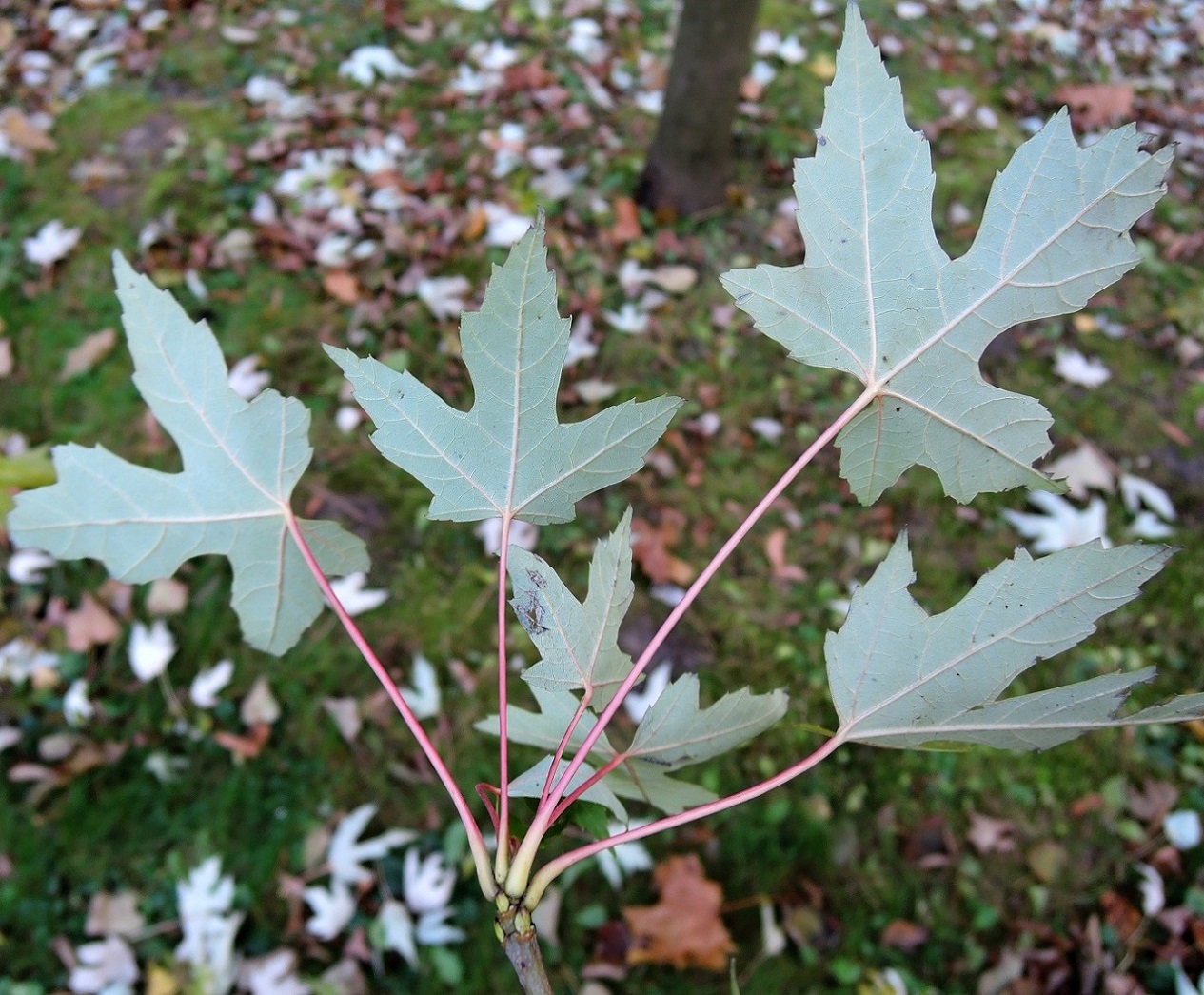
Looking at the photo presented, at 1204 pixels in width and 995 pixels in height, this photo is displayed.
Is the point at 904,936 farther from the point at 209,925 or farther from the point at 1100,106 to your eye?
the point at 1100,106

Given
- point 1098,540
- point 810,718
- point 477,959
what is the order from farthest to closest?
point 810,718 < point 477,959 < point 1098,540

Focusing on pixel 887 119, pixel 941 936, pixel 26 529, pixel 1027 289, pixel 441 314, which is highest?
pixel 887 119

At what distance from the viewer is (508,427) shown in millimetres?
922

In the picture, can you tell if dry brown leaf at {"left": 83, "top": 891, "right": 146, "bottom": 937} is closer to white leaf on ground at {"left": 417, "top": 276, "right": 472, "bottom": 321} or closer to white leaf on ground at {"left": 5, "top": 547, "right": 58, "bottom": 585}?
white leaf on ground at {"left": 5, "top": 547, "right": 58, "bottom": 585}

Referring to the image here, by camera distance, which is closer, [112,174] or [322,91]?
[112,174]

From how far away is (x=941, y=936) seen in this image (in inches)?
96.7

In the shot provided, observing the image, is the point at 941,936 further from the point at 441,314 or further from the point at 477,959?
the point at 441,314

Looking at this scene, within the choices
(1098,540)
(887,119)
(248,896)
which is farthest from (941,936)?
(887,119)

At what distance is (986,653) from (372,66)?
13.8 ft

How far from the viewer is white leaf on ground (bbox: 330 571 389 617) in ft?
8.95

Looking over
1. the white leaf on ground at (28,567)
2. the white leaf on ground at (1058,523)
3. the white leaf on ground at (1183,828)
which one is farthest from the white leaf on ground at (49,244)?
the white leaf on ground at (1183,828)

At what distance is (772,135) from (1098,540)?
142 inches

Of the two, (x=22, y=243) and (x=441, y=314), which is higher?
(x=22, y=243)

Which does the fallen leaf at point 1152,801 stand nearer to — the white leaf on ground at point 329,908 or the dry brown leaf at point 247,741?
the white leaf on ground at point 329,908
